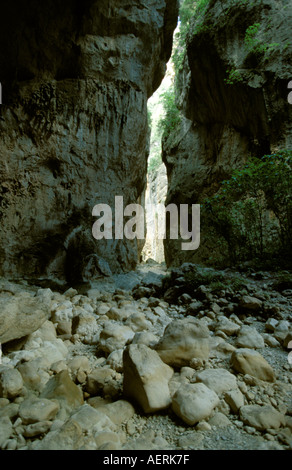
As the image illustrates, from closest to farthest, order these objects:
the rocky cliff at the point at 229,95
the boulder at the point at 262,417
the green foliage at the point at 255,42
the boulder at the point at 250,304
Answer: the boulder at the point at 262,417 → the boulder at the point at 250,304 → the rocky cliff at the point at 229,95 → the green foliage at the point at 255,42

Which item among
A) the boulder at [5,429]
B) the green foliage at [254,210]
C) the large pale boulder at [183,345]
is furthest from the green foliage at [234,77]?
the boulder at [5,429]

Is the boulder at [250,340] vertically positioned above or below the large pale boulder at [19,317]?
below

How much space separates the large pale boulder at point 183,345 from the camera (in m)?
1.55

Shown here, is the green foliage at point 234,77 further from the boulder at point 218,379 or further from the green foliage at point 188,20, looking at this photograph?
the boulder at point 218,379

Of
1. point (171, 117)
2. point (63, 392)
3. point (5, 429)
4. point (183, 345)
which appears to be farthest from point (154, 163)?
point (5, 429)

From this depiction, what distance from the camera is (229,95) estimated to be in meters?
8.59

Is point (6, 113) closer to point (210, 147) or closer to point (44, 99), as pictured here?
point (44, 99)

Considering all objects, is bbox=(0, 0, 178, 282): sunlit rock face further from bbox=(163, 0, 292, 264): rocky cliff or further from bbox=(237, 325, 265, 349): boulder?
bbox=(163, 0, 292, 264): rocky cliff

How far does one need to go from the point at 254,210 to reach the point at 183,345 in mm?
4701

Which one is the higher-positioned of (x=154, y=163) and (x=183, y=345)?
(x=154, y=163)

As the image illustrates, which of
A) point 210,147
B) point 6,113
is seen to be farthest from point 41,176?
point 210,147

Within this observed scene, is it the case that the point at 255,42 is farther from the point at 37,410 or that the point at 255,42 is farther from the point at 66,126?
the point at 37,410

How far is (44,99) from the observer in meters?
5.06

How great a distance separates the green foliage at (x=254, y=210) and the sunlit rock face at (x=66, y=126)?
89.8 inches
